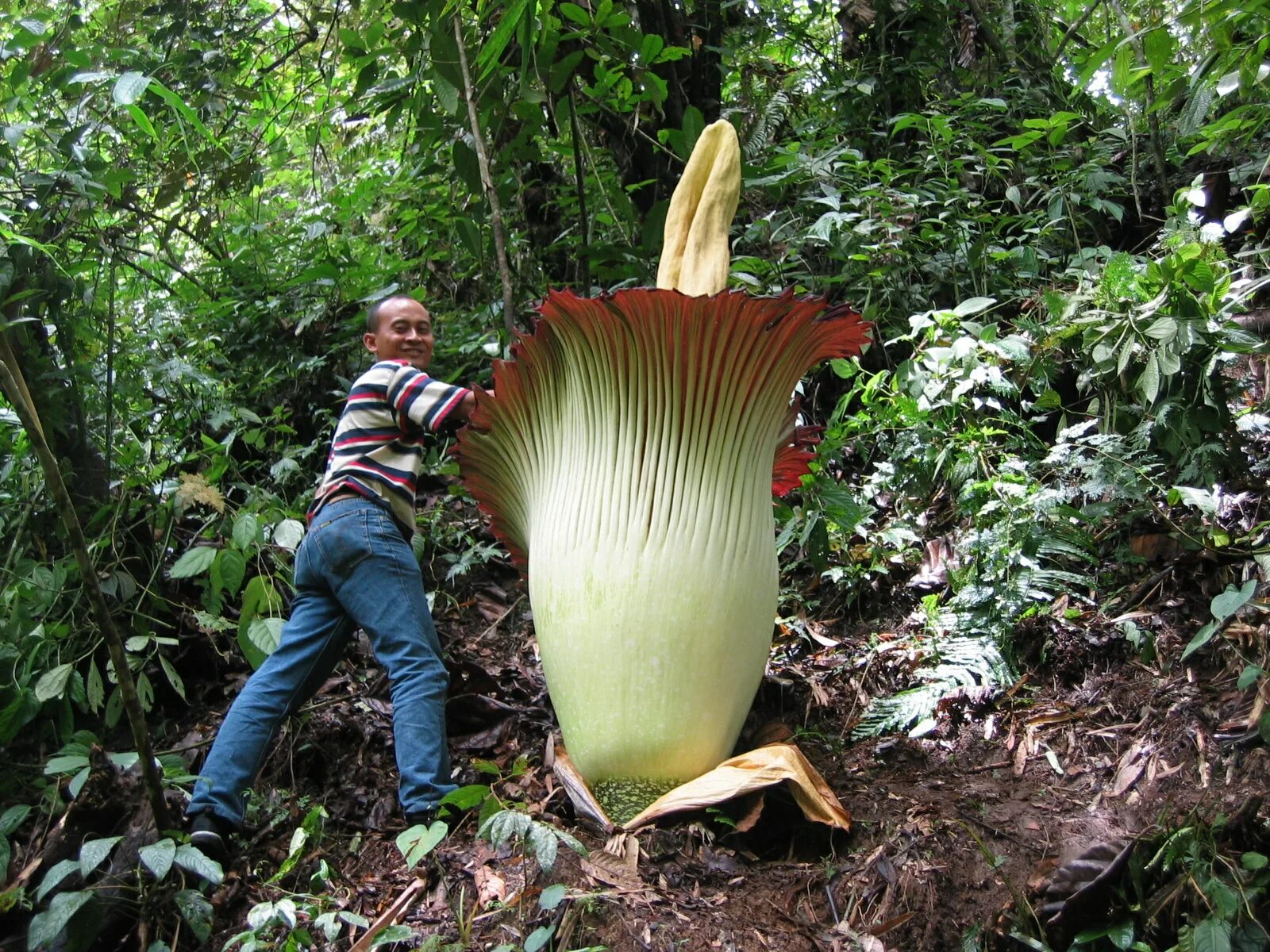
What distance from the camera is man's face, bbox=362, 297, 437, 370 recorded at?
123 inches

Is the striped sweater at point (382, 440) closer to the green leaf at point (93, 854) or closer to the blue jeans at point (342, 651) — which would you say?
the blue jeans at point (342, 651)

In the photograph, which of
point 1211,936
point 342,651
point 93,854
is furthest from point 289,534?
point 1211,936

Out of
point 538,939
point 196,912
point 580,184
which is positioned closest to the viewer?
point 538,939

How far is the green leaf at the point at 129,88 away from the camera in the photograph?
7.70 feet

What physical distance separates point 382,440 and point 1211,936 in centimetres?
234

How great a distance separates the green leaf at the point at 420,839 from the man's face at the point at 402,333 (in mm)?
1690

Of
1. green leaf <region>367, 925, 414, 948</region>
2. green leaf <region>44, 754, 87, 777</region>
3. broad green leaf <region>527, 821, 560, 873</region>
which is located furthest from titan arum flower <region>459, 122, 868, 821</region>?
green leaf <region>44, 754, 87, 777</region>

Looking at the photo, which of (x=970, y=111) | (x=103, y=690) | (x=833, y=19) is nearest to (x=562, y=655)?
(x=103, y=690)

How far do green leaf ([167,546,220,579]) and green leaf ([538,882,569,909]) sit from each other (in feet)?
5.22

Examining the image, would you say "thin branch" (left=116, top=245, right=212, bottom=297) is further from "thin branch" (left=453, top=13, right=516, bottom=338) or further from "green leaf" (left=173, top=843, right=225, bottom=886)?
"green leaf" (left=173, top=843, right=225, bottom=886)

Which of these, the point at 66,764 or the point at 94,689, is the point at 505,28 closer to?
the point at 66,764

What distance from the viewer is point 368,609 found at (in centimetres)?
264

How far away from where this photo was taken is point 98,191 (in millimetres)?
2744

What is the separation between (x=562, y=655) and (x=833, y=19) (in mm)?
4668
